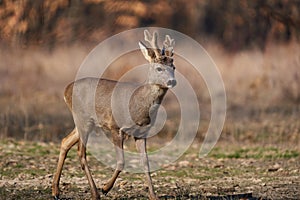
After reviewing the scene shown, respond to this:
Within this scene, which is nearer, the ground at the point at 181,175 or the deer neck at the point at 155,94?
the deer neck at the point at 155,94

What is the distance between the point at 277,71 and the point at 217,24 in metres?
6.83

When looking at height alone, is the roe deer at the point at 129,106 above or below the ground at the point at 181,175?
above

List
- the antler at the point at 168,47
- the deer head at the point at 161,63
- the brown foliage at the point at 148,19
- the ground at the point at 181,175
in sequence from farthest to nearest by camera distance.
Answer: the brown foliage at the point at 148,19
the ground at the point at 181,175
the antler at the point at 168,47
the deer head at the point at 161,63

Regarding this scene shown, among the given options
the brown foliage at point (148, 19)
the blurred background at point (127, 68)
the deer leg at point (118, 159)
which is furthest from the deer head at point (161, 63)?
the brown foliage at point (148, 19)

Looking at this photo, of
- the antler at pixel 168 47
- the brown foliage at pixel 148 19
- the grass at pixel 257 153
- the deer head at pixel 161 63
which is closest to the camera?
the deer head at pixel 161 63

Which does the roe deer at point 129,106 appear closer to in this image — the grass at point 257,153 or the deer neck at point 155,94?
the deer neck at point 155,94

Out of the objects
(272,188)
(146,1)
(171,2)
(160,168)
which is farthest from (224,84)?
(272,188)

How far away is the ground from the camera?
36.8ft

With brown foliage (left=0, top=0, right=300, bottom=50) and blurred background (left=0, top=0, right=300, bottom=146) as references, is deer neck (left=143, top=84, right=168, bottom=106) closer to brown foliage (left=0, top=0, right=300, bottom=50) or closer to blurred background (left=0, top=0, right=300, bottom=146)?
blurred background (left=0, top=0, right=300, bottom=146)

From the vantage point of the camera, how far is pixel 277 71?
26266 mm

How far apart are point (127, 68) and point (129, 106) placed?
35.8 ft

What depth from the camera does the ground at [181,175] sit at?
1122 centimetres

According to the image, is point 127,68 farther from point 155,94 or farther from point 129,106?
point 155,94

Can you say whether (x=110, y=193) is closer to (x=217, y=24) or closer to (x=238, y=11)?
(x=238, y=11)
